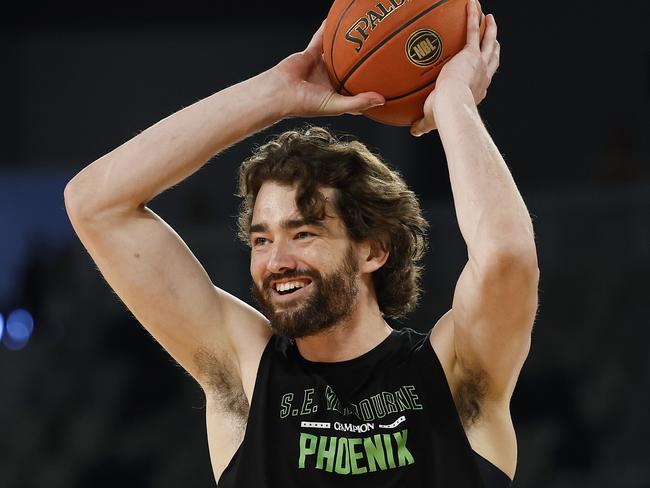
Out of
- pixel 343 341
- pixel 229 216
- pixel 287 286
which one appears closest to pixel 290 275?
pixel 287 286

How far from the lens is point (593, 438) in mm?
6770

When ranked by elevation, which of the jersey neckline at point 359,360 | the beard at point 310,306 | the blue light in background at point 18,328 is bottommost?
the jersey neckline at point 359,360

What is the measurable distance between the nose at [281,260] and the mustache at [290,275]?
1cm

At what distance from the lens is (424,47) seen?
2.91m

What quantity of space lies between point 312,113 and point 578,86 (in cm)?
597

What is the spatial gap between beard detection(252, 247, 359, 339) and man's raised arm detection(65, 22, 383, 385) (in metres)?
0.21

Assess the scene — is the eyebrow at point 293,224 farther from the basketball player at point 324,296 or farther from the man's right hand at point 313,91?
the man's right hand at point 313,91

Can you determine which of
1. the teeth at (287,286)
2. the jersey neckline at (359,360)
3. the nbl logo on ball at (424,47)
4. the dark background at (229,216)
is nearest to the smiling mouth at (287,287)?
the teeth at (287,286)

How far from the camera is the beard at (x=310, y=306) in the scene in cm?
290

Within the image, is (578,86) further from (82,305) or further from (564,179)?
(82,305)

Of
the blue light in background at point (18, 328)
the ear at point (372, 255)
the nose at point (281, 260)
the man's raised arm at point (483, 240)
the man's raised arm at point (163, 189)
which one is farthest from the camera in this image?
the blue light in background at point (18, 328)

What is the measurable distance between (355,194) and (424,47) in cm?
49

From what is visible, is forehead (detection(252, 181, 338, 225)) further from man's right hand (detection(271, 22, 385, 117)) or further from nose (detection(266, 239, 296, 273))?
man's right hand (detection(271, 22, 385, 117))

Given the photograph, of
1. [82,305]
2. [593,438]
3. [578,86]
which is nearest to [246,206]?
[593,438]
